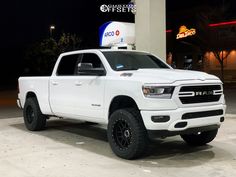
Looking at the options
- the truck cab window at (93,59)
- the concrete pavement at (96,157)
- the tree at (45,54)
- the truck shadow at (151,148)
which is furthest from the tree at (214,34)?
the truck cab window at (93,59)

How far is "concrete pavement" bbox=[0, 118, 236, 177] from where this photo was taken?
22.4 ft

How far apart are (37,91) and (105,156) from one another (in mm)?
3494

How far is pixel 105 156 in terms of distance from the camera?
7957 millimetres

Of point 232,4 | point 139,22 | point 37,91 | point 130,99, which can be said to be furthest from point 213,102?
point 232,4

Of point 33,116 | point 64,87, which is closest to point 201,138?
point 64,87

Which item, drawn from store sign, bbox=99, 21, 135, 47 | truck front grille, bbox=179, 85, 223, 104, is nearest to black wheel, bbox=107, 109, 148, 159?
truck front grille, bbox=179, 85, 223, 104

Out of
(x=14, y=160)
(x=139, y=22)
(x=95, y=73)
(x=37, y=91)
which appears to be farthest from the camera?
(x=139, y=22)

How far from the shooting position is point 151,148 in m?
8.66

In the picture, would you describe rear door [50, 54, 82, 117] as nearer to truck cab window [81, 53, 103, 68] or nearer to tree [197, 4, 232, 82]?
truck cab window [81, 53, 103, 68]

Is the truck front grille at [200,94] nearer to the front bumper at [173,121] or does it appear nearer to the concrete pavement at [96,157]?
the front bumper at [173,121]

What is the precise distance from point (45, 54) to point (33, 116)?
40796mm

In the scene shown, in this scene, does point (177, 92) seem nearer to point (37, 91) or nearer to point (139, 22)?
point (37, 91)

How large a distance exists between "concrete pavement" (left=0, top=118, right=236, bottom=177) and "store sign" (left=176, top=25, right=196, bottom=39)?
124 feet

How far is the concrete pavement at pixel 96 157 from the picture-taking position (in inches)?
269
